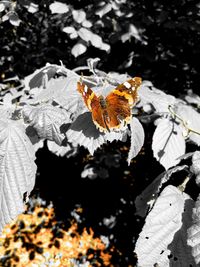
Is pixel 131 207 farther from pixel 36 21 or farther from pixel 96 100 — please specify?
pixel 96 100

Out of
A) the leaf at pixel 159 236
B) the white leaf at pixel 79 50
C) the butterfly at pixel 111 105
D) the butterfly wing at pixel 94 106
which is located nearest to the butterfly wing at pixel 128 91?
the butterfly at pixel 111 105

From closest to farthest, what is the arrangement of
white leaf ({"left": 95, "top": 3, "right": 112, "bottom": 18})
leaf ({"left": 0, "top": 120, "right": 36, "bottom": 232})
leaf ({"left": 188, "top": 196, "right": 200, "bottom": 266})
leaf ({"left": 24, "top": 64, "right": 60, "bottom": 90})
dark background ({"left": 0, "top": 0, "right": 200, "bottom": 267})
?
leaf ({"left": 188, "top": 196, "right": 200, "bottom": 266}), leaf ({"left": 0, "top": 120, "right": 36, "bottom": 232}), leaf ({"left": 24, "top": 64, "right": 60, "bottom": 90}), white leaf ({"left": 95, "top": 3, "right": 112, "bottom": 18}), dark background ({"left": 0, "top": 0, "right": 200, "bottom": 267})

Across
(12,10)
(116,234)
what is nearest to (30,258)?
(116,234)

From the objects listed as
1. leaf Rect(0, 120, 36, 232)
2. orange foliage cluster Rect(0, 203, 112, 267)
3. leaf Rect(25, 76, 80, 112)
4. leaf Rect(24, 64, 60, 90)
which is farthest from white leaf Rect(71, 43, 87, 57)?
orange foliage cluster Rect(0, 203, 112, 267)

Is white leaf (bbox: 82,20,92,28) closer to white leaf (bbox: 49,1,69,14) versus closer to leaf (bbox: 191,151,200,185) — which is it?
white leaf (bbox: 49,1,69,14)

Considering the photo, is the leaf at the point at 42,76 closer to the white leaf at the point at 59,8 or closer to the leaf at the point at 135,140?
the leaf at the point at 135,140

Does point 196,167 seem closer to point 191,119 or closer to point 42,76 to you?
point 191,119
